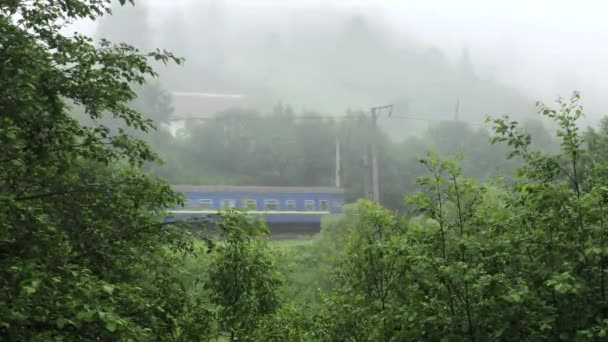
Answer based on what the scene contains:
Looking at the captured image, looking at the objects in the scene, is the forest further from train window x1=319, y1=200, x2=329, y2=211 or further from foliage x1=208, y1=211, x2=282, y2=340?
train window x1=319, y1=200, x2=329, y2=211

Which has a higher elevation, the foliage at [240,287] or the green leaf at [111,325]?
the green leaf at [111,325]

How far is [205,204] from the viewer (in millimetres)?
41719

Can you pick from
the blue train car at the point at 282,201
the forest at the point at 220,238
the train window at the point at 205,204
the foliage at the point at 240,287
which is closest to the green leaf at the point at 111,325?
the forest at the point at 220,238

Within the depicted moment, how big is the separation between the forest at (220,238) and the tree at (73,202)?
0.02 metres

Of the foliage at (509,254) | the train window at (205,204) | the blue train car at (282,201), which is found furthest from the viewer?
the blue train car at (282,201)

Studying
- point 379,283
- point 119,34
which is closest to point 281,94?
point 119,34

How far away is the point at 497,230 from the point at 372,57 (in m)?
142

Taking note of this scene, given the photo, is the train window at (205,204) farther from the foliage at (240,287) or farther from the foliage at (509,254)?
the foliage at (509,254)

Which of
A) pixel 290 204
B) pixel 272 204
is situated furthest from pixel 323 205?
pixel 272 204

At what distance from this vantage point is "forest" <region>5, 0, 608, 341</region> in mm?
5203

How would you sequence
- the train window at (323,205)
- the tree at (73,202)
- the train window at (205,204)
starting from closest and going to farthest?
the tree at (73,202), the train window at (205,204), the train window at (323,205)

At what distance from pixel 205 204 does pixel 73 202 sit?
117 feet

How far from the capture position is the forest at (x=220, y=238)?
5.20m

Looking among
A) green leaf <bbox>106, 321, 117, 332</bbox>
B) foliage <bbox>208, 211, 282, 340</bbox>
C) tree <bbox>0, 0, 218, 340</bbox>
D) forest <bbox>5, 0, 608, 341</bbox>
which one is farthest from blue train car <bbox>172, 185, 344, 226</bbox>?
green leaf <bbox>106, 321, 117, 332</bbox>
